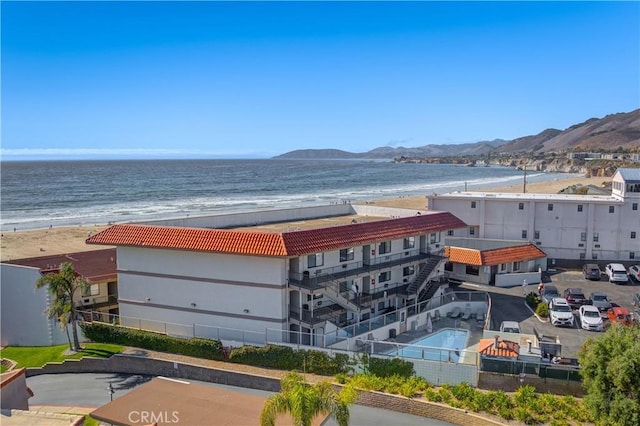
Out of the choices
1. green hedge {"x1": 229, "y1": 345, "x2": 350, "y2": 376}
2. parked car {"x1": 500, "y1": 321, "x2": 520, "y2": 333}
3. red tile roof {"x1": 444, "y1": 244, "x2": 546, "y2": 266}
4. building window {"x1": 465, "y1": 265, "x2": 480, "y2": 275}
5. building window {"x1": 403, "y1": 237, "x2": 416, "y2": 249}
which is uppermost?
building window {"x1": 403, "y1": 237, "x2": 416, "y2": 249}

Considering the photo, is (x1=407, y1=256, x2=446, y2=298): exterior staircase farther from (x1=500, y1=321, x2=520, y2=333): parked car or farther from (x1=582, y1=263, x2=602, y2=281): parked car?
(x1=582, y1=263, x2=602, y2=281): parked car

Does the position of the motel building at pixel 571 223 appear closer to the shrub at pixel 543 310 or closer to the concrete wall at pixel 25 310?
the shrub at pixel 543 310

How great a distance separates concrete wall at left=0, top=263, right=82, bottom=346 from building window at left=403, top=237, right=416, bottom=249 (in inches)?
856

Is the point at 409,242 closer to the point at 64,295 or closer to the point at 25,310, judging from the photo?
the point at 64,295

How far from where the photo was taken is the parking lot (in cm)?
3219

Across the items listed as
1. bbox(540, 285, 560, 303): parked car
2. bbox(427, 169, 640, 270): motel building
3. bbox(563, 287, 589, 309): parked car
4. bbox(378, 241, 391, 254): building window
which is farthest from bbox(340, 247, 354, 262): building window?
bbox(427, 169, 640, 270): motel building

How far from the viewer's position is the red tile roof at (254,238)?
3020 centimetres

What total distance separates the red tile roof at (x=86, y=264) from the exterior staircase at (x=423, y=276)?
19840mm

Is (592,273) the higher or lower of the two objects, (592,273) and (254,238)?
the lower

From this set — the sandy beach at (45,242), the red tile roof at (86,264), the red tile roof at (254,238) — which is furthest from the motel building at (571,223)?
the sandy beach at (45,242)

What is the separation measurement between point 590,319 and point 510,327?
5.17 m

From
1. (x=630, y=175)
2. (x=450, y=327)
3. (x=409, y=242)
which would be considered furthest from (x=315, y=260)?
(x=630, y=175)

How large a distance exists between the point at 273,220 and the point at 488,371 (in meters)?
21.0

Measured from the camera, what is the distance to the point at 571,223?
163 feet
